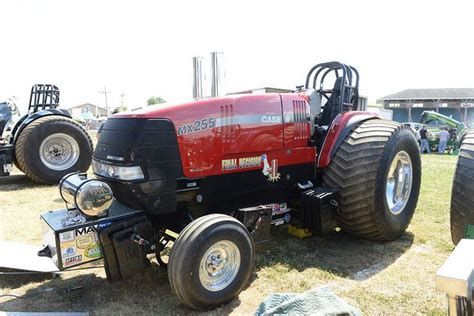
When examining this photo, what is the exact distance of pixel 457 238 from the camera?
3623 mm

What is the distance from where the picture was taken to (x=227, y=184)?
3672 millimetres

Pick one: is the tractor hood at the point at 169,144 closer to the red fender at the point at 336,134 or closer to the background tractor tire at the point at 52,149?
the red fender at the point at 336,134

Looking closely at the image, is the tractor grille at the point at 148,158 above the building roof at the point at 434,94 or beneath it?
beneath

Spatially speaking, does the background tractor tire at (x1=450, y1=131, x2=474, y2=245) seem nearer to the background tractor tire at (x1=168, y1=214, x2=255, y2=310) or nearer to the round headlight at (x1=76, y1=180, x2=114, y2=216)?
the background tractor tire at (x1=168, y1=214, x2=255, y2=310)

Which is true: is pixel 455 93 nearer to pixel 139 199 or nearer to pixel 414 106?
pixel 414 106

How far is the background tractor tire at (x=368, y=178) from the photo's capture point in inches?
159

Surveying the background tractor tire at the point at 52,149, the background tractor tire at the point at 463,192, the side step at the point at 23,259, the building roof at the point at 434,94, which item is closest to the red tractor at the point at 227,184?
the side step at the point at 23,259

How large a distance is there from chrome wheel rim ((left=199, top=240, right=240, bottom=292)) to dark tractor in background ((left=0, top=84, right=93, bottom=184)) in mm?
6382

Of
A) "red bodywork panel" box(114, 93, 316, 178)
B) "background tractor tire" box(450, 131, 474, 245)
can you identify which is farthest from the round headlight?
"background tractor tire" box(450, 131, 474, 245)

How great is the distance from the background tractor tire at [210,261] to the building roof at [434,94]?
51.6 m

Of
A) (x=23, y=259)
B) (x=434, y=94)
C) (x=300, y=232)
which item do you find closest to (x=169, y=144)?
(x=23, y=259)

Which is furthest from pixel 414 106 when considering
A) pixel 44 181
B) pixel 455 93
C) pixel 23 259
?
pixel 23 259

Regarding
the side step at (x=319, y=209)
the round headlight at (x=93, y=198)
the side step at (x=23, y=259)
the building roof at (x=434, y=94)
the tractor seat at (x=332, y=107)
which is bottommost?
the side step at (x=23, y=259)

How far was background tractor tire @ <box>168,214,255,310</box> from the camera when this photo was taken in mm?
2770
